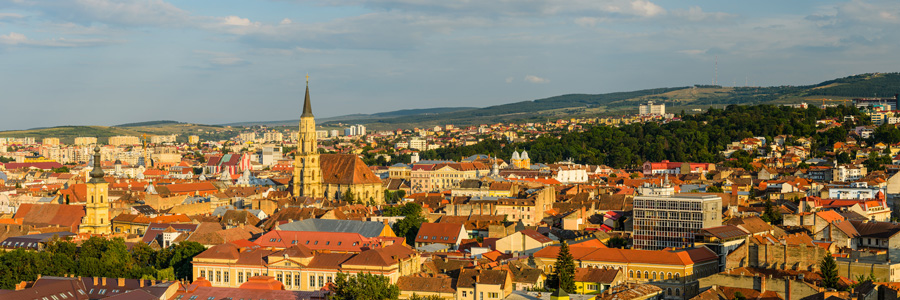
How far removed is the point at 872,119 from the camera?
15212 centimetres

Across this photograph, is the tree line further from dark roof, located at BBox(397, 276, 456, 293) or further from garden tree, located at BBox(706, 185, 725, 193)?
garden tree, located at BBox(706, 185, 725, 193)

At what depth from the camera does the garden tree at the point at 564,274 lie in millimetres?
47156

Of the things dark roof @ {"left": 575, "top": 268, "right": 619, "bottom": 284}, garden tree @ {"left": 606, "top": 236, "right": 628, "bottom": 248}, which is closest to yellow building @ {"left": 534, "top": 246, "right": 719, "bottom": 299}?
dark roof @ {"left": 575, "top": 268, "right": 619, "bottom": 284}

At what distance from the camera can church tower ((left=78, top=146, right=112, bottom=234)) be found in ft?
233

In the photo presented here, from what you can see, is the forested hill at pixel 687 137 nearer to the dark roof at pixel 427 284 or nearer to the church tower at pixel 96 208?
the church tower at pixel 96 208

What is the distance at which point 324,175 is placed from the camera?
97.6 meters

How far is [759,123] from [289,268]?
342 feet

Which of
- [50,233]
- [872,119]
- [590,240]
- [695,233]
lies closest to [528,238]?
[590,240]

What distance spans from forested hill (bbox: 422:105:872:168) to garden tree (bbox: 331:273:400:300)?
88.7 meters

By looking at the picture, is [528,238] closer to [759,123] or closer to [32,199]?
[32,199]

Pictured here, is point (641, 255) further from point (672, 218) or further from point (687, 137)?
point (687, 137)

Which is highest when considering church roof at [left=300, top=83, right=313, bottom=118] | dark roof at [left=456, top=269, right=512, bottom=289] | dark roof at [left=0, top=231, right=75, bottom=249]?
church roof at [left=300, top=83, right=313, bottom=118]

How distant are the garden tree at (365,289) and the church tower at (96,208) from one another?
31656mm

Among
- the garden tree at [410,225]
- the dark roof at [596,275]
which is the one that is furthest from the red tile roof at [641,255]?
the garden tree at [410,225]
